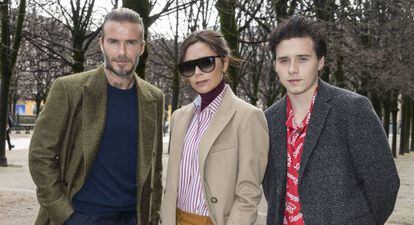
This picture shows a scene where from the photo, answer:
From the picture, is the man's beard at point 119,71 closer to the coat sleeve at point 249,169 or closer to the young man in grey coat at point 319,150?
the coat sleeve at point 249,169

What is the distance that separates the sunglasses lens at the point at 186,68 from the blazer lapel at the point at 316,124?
0.80m

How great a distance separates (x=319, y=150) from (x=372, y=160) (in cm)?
29

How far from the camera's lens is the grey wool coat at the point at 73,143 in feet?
11.3

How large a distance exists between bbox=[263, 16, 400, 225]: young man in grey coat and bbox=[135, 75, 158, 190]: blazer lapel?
873mm

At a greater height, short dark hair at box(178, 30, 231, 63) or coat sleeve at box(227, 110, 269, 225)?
short dark hair at box(178, 30, 231, 63)

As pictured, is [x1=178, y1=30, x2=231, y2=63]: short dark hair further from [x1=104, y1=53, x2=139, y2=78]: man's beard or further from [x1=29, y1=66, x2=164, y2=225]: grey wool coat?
[x1=29, y1=66, x2=164, y2=225]: grey wool coat

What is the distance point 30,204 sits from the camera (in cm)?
1115

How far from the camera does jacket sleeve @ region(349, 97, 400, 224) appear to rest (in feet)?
9.41

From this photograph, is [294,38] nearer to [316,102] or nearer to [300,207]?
[316,102]

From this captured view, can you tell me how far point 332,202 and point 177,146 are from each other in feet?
3.39

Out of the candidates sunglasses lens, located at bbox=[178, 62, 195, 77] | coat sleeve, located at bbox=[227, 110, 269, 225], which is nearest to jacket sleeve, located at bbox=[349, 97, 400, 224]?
coat sleeve, located at bbox=[227, 110, 269, 225]

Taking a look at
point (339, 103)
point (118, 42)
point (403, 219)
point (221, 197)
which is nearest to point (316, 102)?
point (339, 103)

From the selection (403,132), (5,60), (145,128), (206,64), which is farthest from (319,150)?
(403,132)

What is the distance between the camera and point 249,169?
3174 mm
